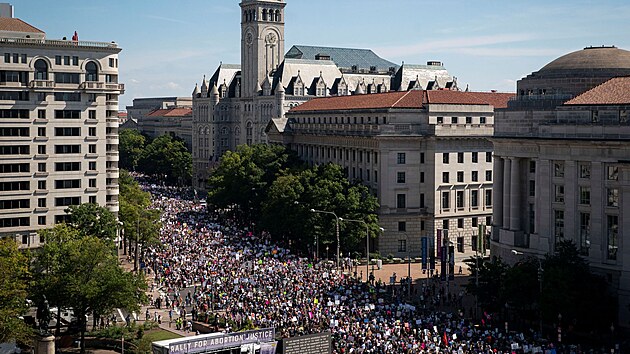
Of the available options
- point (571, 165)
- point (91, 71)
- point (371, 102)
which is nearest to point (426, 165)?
point (371, 102)

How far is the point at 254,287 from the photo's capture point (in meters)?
84.8

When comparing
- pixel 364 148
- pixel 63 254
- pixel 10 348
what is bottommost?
pixel 10 348

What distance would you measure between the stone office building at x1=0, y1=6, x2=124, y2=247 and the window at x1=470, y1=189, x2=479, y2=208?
49.9 meters

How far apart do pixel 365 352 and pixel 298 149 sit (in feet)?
321

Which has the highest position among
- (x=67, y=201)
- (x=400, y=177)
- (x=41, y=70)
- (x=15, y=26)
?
(x=15, y=26)

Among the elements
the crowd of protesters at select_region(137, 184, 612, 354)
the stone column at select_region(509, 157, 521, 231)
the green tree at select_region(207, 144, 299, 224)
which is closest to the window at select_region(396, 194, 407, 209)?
the crowd of protesters at select_region(137, 184, 612, 354)

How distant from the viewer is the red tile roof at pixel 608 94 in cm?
7650

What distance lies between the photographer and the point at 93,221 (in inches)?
3418

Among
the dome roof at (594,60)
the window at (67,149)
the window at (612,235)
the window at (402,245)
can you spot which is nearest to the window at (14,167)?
the window at (67,149)

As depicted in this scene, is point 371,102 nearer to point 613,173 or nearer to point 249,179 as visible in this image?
point 249,179

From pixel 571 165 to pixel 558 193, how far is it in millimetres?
3260

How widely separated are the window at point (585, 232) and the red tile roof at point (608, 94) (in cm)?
977

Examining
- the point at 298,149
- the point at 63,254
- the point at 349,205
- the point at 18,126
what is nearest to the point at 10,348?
the point at 63,254

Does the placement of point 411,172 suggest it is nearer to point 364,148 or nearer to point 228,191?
point 364,148
